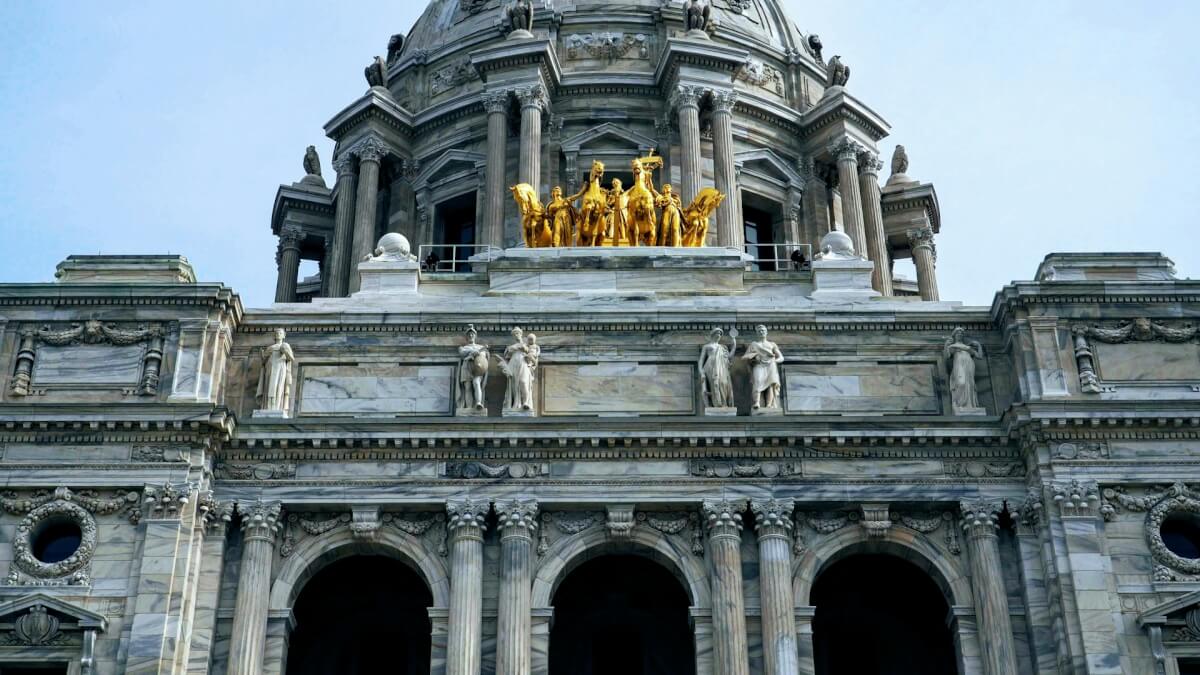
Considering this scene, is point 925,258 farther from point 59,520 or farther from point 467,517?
point 59,520

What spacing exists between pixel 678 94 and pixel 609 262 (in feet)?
49.7

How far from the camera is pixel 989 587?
33.1 m

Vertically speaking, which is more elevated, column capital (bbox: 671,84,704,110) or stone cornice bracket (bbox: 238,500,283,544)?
column capital (bbox: 671,84,704,110)

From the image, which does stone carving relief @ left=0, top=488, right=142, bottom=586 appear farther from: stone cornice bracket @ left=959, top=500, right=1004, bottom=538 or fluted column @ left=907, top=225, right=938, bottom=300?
fluted column @ left=907, top=225, right=938, bottom=300

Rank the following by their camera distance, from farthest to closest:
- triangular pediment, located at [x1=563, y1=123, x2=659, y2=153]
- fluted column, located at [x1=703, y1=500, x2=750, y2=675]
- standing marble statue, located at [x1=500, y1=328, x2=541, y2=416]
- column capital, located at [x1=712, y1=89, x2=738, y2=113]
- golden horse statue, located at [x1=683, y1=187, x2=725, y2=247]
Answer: triangular pediment, located at [x1=563, y1=123, x2=659, y2=153] → column capital, located at [x1=712, y1=89, x2=738, y2=113] → golden horse statue, located at [x1=683, y1=187, x2=725, y2=247] → standing marble statue, located at [x1=500, y1=328, x2=541, y2=416] → fluted column, located at [x1=703, y1=500, x2=750, y2=675]

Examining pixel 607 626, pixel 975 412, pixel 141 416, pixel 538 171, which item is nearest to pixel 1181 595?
pixel 975 412

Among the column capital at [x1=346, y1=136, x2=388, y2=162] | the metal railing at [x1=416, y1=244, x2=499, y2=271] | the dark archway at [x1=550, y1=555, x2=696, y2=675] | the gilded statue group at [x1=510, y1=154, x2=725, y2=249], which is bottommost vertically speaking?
the dark archway at [x1=550, y1=555, x2=696, y2=675]

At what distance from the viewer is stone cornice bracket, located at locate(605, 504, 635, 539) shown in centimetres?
3378

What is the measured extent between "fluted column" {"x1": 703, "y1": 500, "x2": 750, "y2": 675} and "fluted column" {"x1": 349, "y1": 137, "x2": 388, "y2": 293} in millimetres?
21143

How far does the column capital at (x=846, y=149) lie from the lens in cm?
5522

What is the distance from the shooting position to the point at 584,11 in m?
57.6

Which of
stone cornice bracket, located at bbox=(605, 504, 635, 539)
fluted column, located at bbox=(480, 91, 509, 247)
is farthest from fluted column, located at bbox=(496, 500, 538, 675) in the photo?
fluted column, located at bbox=(480, 91, 509, 247)

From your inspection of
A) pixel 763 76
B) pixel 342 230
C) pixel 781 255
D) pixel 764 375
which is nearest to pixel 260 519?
pixel 764 375

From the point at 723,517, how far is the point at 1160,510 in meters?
8.49
